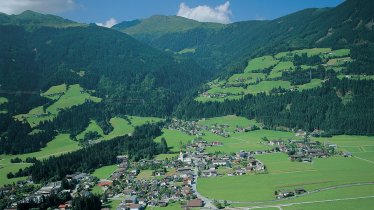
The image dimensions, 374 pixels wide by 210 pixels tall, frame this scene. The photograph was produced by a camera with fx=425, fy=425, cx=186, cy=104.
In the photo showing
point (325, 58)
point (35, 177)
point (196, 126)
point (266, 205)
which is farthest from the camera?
point (325, 58)

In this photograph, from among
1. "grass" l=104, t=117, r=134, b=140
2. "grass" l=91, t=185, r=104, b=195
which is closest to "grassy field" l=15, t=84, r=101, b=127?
"grass" l=104, t=117, r=134, b=140

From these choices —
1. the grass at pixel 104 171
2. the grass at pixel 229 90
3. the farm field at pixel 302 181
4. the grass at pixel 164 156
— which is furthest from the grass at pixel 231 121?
the grass at pixel 104 171

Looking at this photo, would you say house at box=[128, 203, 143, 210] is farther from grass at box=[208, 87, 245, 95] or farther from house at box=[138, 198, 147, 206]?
grass at box=[208, 87, 245, 95]

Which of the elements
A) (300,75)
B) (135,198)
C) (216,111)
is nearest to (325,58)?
(300,75)

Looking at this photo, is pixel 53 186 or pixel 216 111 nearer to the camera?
pixel 53 186

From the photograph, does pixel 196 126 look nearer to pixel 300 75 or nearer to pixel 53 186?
pixel 300 75
